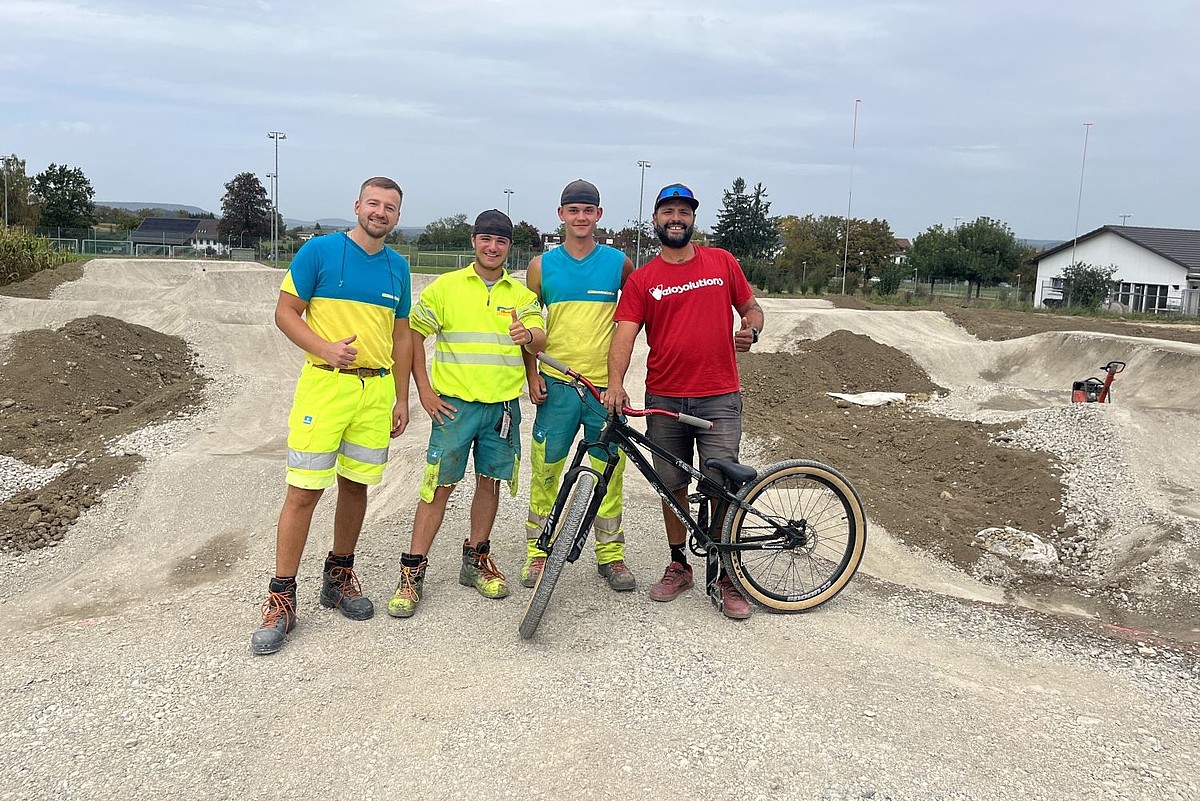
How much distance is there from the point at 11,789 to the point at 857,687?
3299mm

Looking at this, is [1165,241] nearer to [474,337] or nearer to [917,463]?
[917,463]

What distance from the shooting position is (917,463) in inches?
392

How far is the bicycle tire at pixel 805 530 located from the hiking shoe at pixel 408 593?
165cm

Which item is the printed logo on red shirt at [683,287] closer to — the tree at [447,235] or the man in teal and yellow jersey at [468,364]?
the man in teal and yellow jersey at [468,364]

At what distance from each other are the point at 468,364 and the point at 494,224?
0.76 meters

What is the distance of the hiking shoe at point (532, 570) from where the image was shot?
487 cm

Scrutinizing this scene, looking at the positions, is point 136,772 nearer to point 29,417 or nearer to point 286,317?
point 286,317

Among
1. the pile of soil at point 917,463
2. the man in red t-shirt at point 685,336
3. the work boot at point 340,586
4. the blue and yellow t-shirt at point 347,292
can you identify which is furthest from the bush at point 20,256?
the man in red t-shirt at point 685,336

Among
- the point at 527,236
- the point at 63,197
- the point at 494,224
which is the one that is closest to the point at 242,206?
the point at 63,197

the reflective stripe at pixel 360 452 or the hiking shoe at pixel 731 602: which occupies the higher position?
the reflective stripe at pixel 360 452

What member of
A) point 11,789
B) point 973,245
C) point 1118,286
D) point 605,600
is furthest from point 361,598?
point 973,245

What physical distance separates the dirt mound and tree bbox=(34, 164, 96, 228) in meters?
62.9

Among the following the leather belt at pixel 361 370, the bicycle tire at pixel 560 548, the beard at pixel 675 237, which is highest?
the beard at pixel 675 237

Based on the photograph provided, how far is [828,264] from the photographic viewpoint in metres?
62.0
